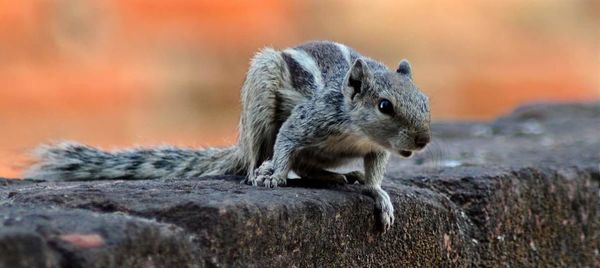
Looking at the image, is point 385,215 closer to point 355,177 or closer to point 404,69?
point 355,177

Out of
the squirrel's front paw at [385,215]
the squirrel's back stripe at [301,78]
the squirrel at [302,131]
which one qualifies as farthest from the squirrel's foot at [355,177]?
the squirrel's front paw at [385,215]

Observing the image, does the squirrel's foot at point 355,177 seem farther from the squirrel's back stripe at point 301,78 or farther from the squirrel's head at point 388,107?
the squirrel's back stripe at point 301,78

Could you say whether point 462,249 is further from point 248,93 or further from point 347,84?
point 248,93

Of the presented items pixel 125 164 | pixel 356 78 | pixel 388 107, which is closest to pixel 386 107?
pixel 388 107

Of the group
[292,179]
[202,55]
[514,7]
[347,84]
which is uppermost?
[514,7]

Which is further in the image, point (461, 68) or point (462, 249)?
point (461, 68)

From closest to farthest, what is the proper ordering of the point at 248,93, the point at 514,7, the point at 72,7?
the point at 248,93, the point at 72,7, the point at 514,7

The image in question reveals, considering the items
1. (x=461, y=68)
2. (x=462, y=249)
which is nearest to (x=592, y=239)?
(x=462, y=249)

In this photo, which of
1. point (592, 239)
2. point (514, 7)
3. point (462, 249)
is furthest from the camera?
point (514, 7)
